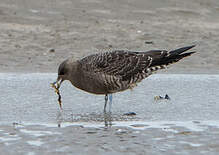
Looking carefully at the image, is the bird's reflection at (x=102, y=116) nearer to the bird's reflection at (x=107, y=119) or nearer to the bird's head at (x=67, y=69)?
the bird's reflection at (x=107, y=119)

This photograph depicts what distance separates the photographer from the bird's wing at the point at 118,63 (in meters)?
8.61

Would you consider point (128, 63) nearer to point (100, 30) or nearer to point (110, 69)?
point (110, 69)

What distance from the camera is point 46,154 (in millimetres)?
6062

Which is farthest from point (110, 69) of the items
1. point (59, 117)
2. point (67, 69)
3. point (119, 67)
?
point (59, 117)

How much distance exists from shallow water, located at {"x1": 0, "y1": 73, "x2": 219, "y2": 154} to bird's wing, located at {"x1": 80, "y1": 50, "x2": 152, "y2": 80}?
43cm

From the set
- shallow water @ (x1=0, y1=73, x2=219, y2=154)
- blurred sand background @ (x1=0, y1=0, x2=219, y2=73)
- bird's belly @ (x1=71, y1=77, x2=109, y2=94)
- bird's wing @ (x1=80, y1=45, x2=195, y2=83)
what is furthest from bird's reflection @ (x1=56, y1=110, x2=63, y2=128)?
blurred sand background @ (x1=0, y1=0, x2=219, y2=73)

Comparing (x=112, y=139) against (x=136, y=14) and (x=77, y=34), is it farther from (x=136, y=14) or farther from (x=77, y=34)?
(x=136, y=14)

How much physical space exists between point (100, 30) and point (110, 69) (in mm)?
5944

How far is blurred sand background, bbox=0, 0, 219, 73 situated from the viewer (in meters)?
12.8

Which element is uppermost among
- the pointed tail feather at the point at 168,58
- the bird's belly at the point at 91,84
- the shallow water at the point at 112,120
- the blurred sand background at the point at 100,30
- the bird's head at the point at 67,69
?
the blurred sand background at the point at 100,30

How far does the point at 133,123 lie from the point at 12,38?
6.69 metres

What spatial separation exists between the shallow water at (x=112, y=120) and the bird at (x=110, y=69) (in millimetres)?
287

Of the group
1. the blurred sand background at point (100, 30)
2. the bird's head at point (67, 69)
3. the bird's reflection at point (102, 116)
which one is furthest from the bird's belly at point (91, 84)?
the blurred sand background at point (100, 30)

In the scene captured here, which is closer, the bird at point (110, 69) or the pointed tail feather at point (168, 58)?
the bird at point (110, 69)
